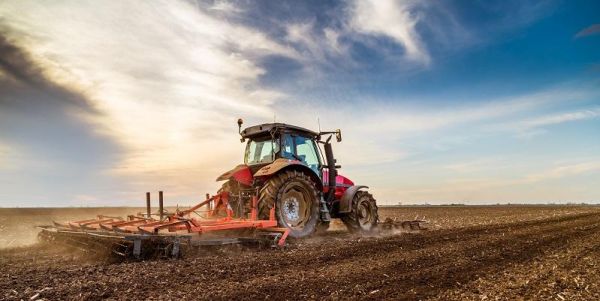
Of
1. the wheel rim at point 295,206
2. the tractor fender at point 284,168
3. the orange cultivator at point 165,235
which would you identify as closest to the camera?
the orange cultivator at point 165,235

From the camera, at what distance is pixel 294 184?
31.1ft

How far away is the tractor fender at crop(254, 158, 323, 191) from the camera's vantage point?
910 cm

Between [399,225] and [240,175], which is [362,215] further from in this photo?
[240,175]

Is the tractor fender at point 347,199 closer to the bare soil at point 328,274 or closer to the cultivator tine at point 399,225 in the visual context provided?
the cultivator tine at point 399,225

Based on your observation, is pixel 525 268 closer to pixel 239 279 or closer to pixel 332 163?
pixel 239 279

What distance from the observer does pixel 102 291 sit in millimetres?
4812

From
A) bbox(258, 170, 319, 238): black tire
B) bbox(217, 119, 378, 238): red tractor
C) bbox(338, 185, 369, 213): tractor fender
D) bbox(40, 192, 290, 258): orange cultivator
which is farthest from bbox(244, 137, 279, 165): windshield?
bbox(338, 185, 369, 213): tractor fender

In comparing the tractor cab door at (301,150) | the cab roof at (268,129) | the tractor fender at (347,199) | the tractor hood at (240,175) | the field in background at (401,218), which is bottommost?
the field in background at (401,218)

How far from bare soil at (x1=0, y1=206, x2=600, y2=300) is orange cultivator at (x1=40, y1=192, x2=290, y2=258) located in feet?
0.77

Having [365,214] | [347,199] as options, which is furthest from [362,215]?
[347,199]

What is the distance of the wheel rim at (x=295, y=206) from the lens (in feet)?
31.1

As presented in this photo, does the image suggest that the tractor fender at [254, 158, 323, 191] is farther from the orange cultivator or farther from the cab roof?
the cab roof

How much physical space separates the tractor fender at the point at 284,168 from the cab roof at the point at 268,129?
3.04 feet

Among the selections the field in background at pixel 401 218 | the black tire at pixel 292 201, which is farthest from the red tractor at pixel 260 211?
the field in background at pixel 401 218
